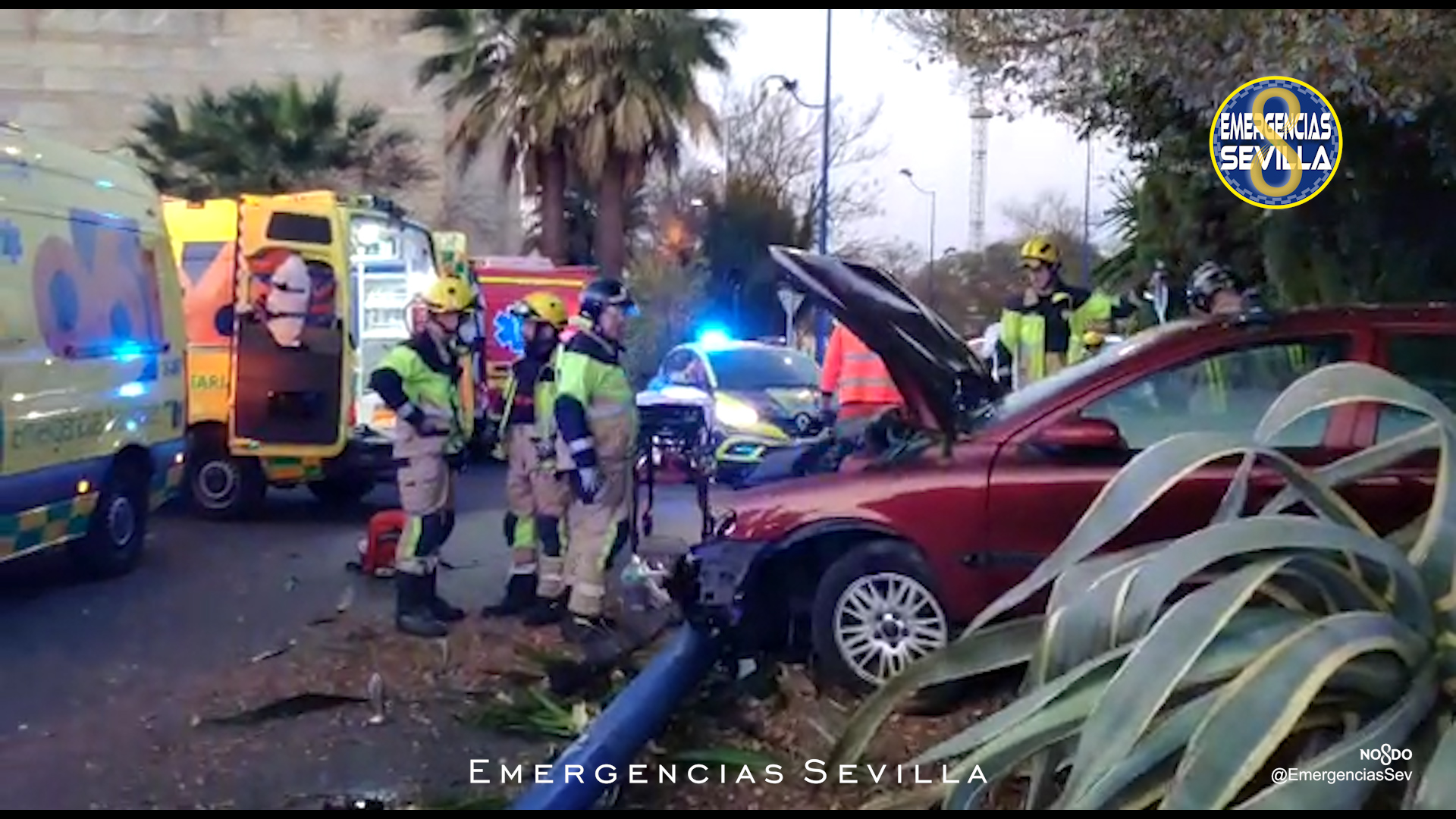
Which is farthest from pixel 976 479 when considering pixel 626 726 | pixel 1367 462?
pixel 1367 462

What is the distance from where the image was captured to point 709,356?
14.7m

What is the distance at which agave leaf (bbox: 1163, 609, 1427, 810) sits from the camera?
311 centimetres

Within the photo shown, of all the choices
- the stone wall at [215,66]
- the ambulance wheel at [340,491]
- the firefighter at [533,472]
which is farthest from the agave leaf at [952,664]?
the stone wall at [215,66]

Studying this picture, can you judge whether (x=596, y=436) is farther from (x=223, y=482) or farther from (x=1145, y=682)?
(x=223, y=482)

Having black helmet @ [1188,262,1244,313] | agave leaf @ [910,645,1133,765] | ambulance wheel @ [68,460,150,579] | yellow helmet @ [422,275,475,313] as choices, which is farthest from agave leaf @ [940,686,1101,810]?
ambulance wheel @ [68,460,150,579]

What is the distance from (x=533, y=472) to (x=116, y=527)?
9.67 feet

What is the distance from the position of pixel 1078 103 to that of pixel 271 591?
5.56 meters

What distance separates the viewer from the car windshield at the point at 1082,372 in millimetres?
6180

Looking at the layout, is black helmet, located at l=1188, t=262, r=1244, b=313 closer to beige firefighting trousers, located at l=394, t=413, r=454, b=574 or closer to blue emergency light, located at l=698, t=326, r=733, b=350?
beige firefighting trousers, located at l=394, t=413, r=454, b=574

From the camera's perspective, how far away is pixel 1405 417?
5.66m

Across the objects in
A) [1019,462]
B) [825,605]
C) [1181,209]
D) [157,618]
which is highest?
[1181,209]

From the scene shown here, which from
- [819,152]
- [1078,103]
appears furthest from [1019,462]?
[819,152]

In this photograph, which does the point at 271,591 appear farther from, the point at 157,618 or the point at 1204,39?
the point at 1204,39

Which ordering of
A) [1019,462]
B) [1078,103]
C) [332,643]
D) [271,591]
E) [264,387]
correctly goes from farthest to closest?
1. [264,387]
2. [1078,103]
3. [271,591]
4. [332,643]
5. [1019,462]
